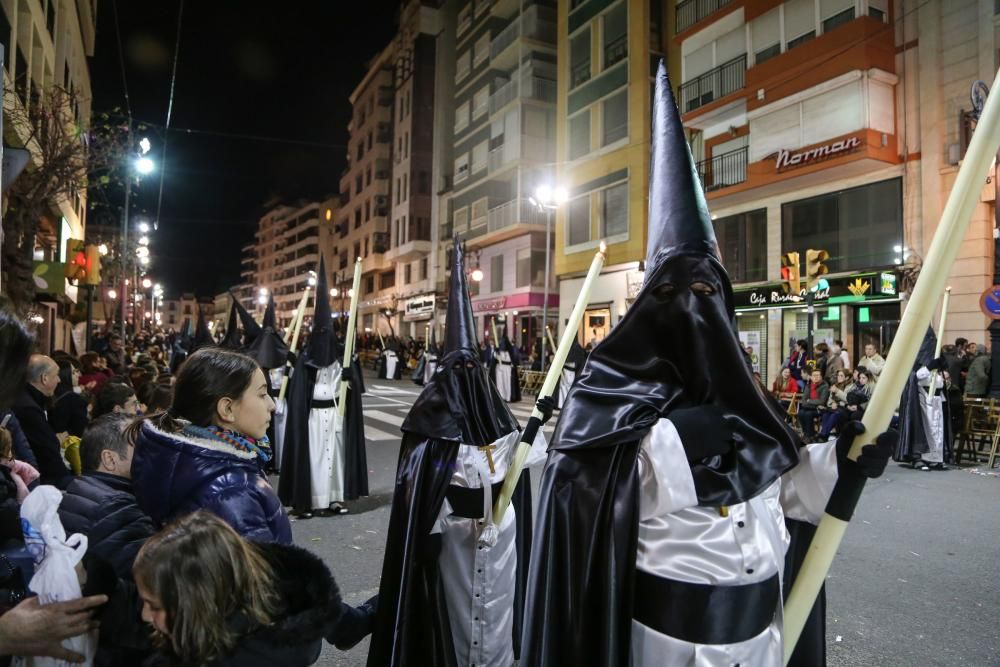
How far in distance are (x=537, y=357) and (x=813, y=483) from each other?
2559 cm

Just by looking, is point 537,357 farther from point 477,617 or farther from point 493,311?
point 477,617

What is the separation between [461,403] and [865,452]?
92.4 inches

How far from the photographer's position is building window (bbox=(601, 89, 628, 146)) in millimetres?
27188

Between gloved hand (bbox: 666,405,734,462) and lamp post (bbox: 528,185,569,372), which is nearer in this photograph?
gloved hand (bbox: 666,405,734,462)

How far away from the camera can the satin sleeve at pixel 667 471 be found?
196 cm

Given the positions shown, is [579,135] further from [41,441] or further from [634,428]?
[634,428]

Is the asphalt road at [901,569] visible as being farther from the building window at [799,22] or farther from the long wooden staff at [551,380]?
the building window at [799,22]

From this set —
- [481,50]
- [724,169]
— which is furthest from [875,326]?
[481,50]

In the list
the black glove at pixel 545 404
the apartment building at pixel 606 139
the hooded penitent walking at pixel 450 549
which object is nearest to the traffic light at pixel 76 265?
the hooded penitent walking at pixel 450 549

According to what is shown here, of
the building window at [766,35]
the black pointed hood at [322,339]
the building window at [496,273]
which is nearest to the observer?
the black pointed hood at [322,339]

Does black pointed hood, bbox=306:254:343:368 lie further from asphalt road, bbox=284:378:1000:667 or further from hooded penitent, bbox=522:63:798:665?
hooded penitent, bbox=522:63:798:665

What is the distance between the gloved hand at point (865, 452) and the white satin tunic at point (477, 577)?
1.90 meters

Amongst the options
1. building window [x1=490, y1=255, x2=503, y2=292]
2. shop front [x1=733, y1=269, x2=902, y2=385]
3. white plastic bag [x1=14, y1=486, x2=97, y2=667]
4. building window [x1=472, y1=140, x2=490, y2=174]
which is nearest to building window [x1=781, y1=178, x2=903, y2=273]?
shop front [x1=733, y1=269, x2=902, y2=385]

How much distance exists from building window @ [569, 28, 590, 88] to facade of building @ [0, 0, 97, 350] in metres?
18.8
